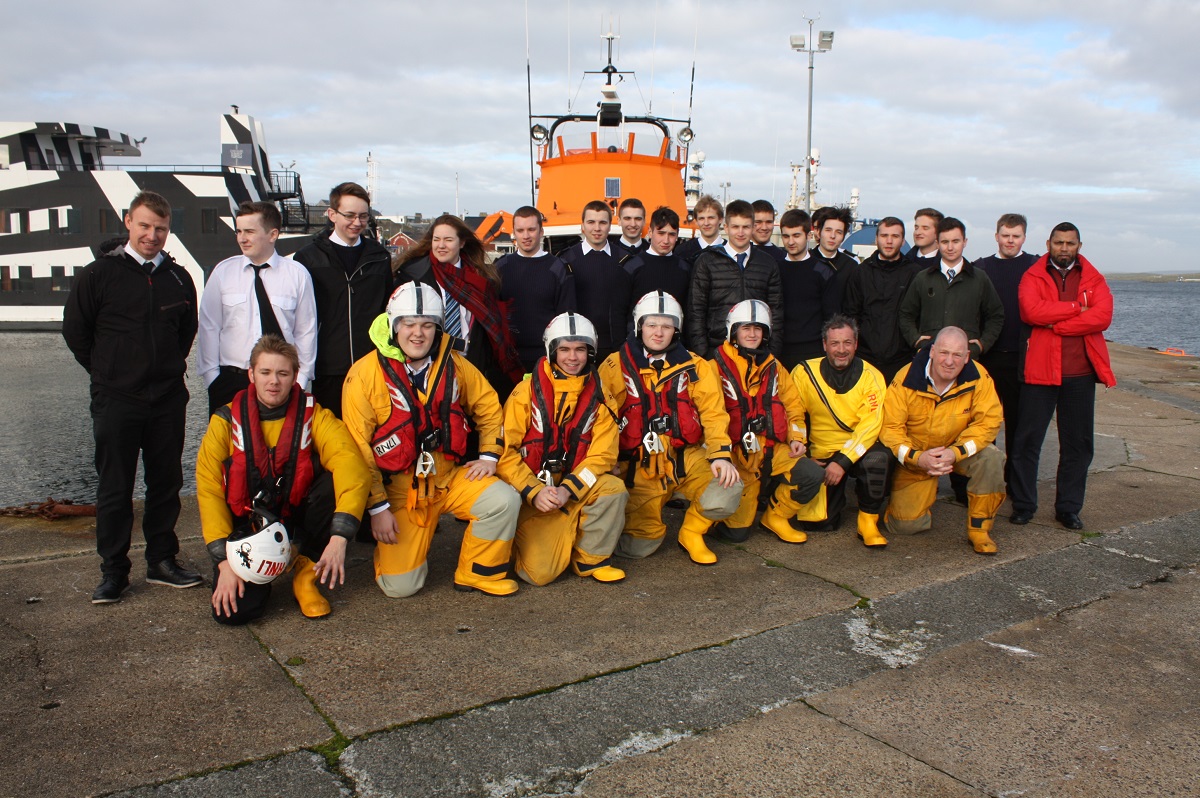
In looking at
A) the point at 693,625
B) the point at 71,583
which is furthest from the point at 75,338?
the point at 693,625

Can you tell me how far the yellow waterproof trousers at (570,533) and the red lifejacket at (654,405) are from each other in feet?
1.36

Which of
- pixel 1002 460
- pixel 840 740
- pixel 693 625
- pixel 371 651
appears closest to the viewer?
pixel 840 740

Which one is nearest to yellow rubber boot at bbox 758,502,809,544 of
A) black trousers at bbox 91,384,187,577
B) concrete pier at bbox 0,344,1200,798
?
concrete pier at bbox 0,344,1200,798

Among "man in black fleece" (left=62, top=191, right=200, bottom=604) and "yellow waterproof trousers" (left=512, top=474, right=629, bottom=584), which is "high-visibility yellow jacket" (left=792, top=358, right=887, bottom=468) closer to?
"yellow waterproof trousers" (left=512, top=474, right=629, bottom=584)

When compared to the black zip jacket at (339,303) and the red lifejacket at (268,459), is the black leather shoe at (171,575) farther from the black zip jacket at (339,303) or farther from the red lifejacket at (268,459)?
the black zip jacket at (339,303)

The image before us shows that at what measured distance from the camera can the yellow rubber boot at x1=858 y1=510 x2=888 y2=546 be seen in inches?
185

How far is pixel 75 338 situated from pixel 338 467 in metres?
1.32

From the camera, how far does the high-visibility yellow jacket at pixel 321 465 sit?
3500mm

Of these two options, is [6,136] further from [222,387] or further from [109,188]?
[222,387]

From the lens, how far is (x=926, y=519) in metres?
4.91

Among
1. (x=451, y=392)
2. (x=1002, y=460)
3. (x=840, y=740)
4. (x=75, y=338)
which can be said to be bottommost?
(x=840, y=740)

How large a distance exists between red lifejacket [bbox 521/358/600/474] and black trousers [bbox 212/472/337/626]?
39.1 inches

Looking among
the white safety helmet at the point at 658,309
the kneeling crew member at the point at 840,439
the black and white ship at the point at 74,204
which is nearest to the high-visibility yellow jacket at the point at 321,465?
the white safety helmet at the point at 658,309

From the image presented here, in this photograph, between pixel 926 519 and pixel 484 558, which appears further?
pixel 926 519
